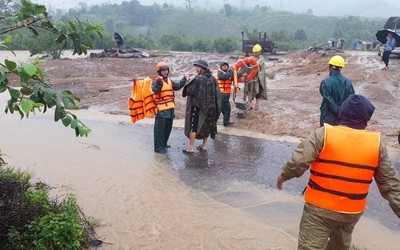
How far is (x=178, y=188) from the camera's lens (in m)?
5.89

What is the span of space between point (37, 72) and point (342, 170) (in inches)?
85.3

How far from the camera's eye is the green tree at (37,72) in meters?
2.15

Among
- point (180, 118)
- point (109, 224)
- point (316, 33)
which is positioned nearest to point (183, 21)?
point (316, 33)

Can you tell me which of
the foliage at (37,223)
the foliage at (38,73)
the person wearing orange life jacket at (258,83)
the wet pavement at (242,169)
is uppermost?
the foliage at (38,73)

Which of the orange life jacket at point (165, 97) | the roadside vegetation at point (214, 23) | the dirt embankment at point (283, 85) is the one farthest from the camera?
the roadside vegetation at point (214, 23)

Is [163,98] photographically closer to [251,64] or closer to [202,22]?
[251,64]

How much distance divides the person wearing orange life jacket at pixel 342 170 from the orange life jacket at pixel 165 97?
4.07m

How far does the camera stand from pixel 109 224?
4738 millimetres

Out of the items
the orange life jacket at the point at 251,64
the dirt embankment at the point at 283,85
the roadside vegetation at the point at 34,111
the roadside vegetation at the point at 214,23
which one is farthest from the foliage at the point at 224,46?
the roadside vegetation at the point at 34,111

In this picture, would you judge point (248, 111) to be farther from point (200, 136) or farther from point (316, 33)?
point (316, 33)

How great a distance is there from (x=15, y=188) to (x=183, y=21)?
73.0m

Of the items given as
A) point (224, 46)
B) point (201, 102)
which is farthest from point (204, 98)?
point (224, 46)

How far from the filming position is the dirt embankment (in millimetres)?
9281

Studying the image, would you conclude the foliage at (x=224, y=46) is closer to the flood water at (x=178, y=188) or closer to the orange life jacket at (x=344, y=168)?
the flood water at (x=178, y=188)
